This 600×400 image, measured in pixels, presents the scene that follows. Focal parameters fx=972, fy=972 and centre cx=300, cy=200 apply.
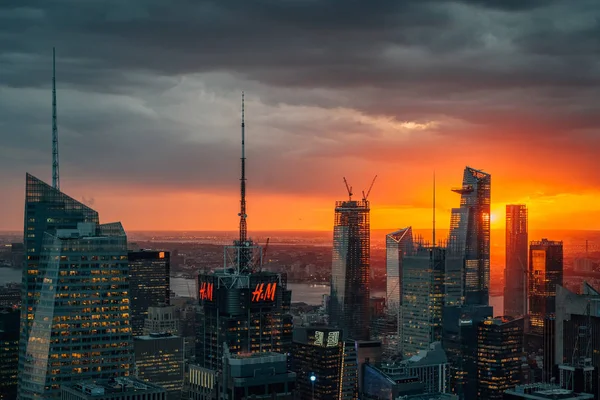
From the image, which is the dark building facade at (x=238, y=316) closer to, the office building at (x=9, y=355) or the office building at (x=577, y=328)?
the office building at (x=9, y=355)

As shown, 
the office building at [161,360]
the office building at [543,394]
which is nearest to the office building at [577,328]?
the office building at [543,394]

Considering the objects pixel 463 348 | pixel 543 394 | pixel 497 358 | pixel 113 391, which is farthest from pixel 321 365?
pixel 113 391

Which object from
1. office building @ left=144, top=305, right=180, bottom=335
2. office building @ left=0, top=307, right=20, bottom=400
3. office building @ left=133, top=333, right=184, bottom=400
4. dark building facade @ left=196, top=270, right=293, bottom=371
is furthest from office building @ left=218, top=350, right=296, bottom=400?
office building @ left=144, top=305, right=180, bottom=335

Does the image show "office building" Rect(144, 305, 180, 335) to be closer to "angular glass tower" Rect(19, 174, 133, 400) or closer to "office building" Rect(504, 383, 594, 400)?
"angular glass tower" Rect(19, 174, 133, 400)

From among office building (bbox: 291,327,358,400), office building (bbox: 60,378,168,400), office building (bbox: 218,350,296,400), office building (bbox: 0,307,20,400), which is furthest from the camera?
office building (bbox: 291,327,358,400)

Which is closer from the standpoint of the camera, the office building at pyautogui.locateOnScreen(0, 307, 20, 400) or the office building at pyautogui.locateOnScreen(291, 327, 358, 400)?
the office building at pyautogui.locateOnScreen(0, 307, 20, 400)

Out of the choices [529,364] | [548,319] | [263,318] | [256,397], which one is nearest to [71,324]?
[256,397]
